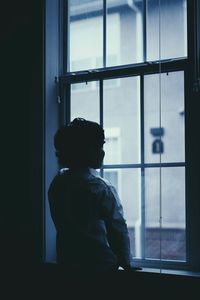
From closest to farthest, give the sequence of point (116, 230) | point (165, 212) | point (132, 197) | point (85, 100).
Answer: point (116, 230), point (165, 212), point (132, 197), point (85, 100)

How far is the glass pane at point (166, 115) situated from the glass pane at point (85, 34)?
0.42 meters

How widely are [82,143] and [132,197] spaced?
0.49 meters

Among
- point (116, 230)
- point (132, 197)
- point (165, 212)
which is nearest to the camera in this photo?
point (116, 230)

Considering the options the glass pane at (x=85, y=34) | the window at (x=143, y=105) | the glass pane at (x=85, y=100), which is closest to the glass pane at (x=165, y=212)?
the window at (x=143, y=105)

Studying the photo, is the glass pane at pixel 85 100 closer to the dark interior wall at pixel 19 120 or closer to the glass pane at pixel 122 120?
→ the glass pane at pixel 122 120

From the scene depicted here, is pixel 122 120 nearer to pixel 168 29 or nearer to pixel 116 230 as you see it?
pixel 168 29

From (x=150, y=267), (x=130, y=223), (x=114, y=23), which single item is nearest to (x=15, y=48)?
(x=114, y=23)

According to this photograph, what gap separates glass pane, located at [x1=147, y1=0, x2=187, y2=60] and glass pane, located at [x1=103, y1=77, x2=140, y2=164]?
0.75 ft

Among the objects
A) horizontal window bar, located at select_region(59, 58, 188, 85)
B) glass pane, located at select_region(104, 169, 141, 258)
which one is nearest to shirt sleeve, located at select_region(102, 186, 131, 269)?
glass pane, located at select_region(104, 169, 141, 258)

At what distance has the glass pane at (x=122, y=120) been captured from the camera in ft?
7.73

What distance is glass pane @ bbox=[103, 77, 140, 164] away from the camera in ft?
7.73

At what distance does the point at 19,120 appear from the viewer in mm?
2602

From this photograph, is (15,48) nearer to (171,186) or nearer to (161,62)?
(161,62)

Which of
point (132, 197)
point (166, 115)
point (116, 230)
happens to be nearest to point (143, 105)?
point (166, 115)
